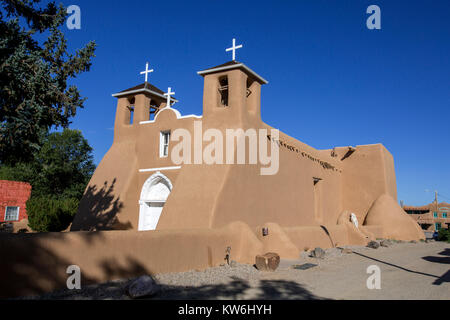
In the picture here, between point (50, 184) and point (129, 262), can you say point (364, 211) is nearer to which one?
point (129, 262)

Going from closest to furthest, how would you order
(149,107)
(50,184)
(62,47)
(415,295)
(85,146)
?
(415,295) < (62,47) < (149,107) < (50,184) < (85,146)

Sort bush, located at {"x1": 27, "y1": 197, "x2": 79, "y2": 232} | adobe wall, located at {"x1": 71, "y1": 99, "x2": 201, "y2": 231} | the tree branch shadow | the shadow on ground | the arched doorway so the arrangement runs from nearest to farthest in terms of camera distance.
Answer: the shadow on ground, the tree branch shadow, adobe wall, located at {"x1": 71, "y1": 99, "x2": 201, "y2": 231}, the arched doorway, bush, located at {"x1": 27, "y1": 197, "x2": 79, "y2": 232}

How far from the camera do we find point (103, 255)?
769 centimetres

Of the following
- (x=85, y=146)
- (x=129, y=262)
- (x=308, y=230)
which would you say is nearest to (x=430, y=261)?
(x=308, y=230)

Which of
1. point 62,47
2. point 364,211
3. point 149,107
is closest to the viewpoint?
point 62,47

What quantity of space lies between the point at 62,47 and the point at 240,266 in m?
8.61

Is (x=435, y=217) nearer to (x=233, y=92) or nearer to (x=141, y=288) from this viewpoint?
(x=233, y=92)

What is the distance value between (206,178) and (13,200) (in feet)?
61.7

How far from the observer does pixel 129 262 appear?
8.20 meters

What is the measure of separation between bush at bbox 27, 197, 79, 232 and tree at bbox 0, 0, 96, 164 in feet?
36.4

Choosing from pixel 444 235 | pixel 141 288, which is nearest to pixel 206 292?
pixel 141 288

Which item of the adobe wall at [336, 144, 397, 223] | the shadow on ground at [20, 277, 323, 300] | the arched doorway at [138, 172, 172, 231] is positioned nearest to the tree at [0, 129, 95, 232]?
the arched doorway at [138, 172, 172, 231]

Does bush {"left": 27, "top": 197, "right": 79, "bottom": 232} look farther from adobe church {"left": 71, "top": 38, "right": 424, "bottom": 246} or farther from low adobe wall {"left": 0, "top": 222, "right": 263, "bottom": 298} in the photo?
low adobe wall {"left": 0, "top": 222, "right": 263, "bottom": 298}

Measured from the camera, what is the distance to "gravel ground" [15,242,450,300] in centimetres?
714
